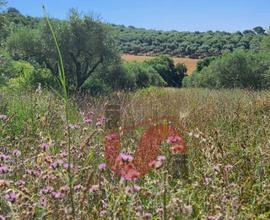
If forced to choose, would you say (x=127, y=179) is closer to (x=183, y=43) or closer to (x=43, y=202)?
(x=43, y=202)

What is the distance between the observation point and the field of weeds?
6.67 feet

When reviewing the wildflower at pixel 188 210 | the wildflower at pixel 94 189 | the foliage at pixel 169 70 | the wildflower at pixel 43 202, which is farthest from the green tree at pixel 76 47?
the wildflower at pixel 188 210

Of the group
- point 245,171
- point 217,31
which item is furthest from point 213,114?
point 217,31

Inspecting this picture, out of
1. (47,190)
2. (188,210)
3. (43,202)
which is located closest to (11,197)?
(43,202)

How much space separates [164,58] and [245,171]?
6668 centimetres

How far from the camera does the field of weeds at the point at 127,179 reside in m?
2.03

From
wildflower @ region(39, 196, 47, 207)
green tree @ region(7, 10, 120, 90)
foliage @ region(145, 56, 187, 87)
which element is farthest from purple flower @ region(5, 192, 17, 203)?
foliage @ region(145, 56, 187, 87)

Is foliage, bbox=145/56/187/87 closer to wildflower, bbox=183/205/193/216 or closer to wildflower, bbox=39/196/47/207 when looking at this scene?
wildflower, bbox=39/196/47/207

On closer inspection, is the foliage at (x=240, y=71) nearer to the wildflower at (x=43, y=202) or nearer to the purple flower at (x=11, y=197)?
the wildflower at (x=43, y=202)

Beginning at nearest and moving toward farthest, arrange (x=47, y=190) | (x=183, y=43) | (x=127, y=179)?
(x=127, y=179), (x=47, y=190), (x=183, y=43)

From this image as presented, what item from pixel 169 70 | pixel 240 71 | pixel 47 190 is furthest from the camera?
pixel 169 70

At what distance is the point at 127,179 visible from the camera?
1.81 metres

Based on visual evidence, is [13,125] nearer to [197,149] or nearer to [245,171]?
[197,149]

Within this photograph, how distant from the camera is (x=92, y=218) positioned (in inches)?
90.3
